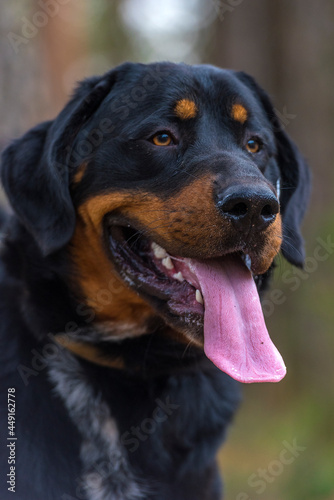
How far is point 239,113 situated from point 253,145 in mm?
183

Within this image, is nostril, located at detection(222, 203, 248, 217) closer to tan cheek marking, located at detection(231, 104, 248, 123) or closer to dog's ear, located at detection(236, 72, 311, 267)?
tan cheek marking, located at detection(231, 104, 248, 123)

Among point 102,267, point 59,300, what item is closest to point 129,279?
point 102,267

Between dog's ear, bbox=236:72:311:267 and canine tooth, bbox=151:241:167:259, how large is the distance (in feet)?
2.66

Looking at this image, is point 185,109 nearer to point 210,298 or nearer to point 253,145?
point 253,145

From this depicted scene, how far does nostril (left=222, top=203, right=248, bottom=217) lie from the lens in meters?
2.34

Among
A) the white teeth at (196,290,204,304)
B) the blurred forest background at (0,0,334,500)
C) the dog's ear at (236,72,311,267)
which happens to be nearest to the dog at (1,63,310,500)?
the white teeth at (196,290,204,304)

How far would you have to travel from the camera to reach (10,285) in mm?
2900

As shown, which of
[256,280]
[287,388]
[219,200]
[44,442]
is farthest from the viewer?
[287,388]

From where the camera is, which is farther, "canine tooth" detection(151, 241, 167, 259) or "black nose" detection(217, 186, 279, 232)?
"canine tooth" detection(151, 241, 167, 259)

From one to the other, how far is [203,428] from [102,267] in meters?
0.94

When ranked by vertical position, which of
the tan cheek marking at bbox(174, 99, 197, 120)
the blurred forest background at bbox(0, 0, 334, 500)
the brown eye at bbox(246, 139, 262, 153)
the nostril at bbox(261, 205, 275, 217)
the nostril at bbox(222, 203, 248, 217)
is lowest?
the blurred forest background at bbox(0, 0, 334, 500)

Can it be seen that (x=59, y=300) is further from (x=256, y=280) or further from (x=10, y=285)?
(x=256, y=280)

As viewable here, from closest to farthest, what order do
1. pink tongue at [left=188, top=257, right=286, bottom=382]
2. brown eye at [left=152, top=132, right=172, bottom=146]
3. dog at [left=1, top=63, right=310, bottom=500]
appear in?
1. pink tongue at [left=188, top=257, right=286, bottom=382]
2. dog at [left=1, top=63, right=310, bottom=500]
3. brown eye at [left=152, top=132, right=172, bottom=146]

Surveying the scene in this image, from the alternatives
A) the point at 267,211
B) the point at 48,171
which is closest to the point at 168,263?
the point at 267,211
